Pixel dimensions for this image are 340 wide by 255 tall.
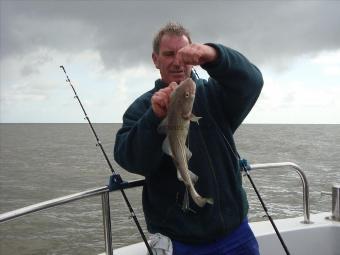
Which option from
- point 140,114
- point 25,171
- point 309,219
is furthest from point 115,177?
point 25,171

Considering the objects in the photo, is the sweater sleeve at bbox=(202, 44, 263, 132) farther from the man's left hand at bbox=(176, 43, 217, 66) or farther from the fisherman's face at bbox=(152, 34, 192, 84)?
the fisherman's face at bbox=(152, 34, 192, 84)

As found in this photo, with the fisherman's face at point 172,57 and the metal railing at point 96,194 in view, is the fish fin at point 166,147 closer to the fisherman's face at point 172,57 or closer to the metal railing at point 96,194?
the fisherman's face at point 172,57

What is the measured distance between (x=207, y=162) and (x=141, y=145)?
1.70ft

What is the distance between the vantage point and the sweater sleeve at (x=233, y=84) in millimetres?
2850

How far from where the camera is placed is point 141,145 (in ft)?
9.19

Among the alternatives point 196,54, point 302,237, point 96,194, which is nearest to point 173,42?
point 196,54

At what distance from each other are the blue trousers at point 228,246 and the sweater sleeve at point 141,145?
2.01ft

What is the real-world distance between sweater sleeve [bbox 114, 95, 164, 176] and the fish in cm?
7

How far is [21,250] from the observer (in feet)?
44.9

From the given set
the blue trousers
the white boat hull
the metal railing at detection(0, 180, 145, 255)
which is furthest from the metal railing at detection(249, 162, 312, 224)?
the metal railing at detection(0, 180, 145, 255)

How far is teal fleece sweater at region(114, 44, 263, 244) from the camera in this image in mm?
2900

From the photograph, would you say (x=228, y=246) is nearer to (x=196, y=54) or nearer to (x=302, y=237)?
(x=196, y=54)

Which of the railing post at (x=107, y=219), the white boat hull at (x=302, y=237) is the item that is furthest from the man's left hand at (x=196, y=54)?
the white boat hull at (x=302, y=237)

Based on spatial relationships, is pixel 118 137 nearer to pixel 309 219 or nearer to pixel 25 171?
pixel 309 219
